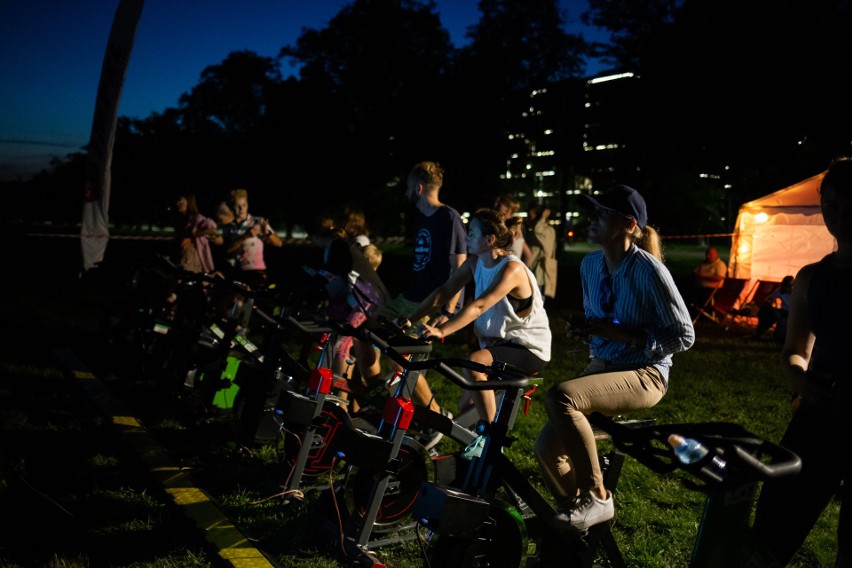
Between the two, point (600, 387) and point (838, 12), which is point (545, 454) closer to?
point (600, 387)

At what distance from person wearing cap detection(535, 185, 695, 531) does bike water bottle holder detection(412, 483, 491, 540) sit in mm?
423

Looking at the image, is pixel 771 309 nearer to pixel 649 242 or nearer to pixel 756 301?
pixel 756 301

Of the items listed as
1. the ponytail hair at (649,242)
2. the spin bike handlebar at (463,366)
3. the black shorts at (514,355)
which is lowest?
the black shorts at (514,355)

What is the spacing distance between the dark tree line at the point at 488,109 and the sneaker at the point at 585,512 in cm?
483

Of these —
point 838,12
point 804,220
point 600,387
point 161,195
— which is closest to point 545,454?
point 600,387

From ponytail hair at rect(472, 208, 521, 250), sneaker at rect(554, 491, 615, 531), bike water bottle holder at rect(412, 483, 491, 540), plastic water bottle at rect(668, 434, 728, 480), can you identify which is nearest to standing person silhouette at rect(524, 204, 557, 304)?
ponytail hair at rect(472, 208, 521, 250)

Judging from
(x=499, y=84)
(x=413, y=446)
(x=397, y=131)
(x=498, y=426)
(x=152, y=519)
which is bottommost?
(x=152, y=519)

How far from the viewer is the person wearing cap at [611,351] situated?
9.95 feet

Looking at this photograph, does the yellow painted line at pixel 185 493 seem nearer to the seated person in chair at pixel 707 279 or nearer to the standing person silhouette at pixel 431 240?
the standing person silhouette at pixel 431 240

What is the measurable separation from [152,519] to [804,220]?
47.2ft

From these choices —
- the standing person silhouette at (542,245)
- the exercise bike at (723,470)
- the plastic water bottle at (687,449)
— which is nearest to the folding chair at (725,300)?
the standing person silhouette at (542,245)

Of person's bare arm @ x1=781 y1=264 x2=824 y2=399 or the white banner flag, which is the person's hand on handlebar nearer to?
person's bare arm @ x1=781 y1=264 x2=824 y2=399

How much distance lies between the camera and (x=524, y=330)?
14.6 ft

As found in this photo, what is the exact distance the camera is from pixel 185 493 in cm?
457
